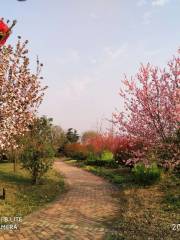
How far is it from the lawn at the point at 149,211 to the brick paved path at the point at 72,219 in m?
0.36

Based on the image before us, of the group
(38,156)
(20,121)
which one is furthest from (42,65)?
(38,156)

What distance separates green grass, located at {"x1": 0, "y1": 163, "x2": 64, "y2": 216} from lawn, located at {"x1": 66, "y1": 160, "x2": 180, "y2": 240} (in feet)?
9.07

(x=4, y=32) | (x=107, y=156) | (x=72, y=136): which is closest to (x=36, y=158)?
(x=107, y=156)

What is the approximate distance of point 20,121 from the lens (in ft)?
26.7

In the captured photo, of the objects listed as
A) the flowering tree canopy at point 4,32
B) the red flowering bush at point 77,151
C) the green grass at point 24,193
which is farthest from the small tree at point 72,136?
the flowering tree canopy at point 4,32

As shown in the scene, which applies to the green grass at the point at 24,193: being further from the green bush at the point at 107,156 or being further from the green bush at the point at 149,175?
the green bush at the point at 107,156

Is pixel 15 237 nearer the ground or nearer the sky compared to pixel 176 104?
nearer the ground

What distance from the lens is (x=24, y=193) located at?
42.9ft

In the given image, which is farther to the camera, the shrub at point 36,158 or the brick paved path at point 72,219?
the shrub at point 36,158

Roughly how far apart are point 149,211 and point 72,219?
7.31 ft

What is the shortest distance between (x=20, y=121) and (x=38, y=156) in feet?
Answer: 23.3

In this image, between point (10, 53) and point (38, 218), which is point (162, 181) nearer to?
point (38, 218)

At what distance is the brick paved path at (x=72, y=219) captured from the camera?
7051mm

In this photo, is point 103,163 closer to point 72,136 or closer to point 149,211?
point 149,211
